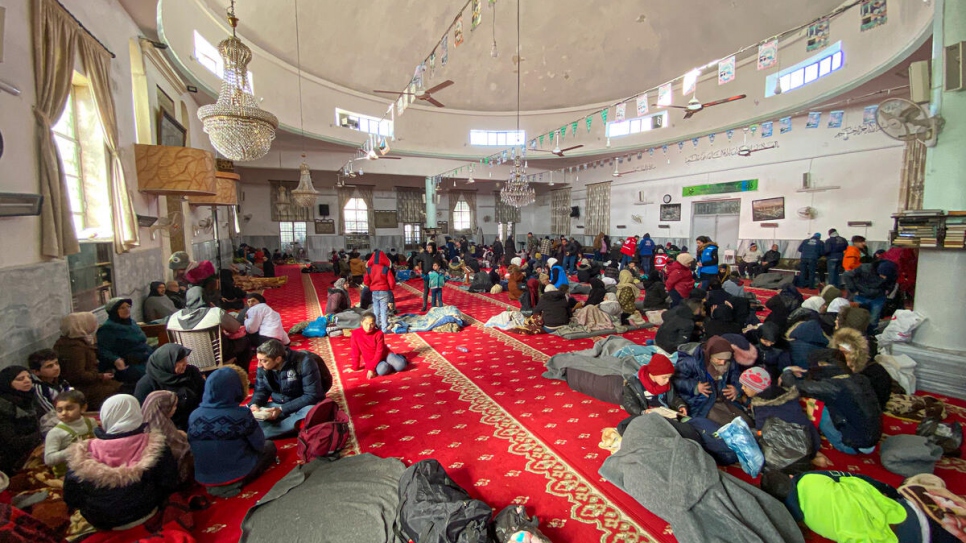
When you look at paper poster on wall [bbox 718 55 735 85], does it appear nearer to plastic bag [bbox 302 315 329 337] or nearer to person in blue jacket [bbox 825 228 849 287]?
person in blue jacket [bbox 825 228 849 287]

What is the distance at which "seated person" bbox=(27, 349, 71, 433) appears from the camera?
262 centimetres

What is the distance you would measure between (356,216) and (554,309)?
15.1m

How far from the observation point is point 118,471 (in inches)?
76.7

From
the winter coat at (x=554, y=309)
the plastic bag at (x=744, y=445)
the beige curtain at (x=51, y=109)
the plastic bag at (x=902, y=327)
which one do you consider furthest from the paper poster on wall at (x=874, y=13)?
the beige curtain at (x=51, y=109)

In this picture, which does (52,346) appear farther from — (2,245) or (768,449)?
(768,449)

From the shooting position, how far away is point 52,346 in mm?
3352

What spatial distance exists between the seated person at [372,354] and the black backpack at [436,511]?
220 centimetres

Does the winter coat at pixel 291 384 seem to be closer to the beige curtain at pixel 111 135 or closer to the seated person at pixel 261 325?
the seated person at pixel 261 325

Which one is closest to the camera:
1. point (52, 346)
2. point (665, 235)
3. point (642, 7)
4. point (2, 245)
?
point (2, 245)

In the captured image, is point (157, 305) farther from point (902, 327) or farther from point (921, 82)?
point (921, 82)

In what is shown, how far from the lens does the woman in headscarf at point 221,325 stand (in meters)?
3.86

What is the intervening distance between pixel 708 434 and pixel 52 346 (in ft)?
16.6

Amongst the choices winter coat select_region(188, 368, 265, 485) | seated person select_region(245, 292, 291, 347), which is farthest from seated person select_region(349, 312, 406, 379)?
winter coat select_region(188, 368, 265, 485)

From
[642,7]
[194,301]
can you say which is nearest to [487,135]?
[642,7]
